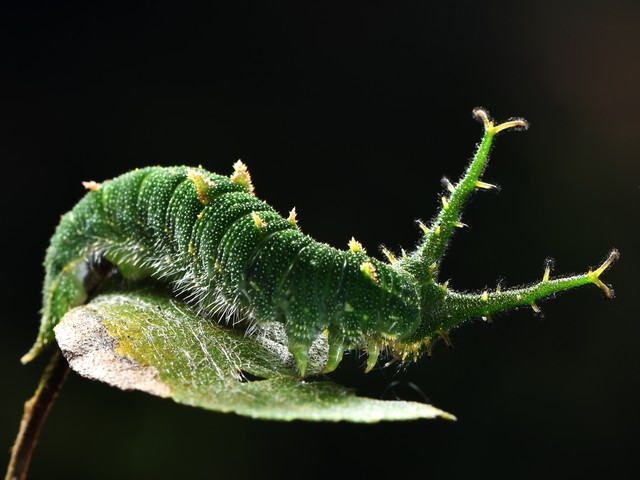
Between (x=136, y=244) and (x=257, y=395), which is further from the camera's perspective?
(x=136, y=244)

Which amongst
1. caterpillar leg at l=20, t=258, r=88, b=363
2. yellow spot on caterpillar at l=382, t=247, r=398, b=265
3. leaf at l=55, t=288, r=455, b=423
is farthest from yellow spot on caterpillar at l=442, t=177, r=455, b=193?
caterpillar leg at l=20, t=258, r=88, b=363

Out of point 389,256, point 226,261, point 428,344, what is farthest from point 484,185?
point 226,261

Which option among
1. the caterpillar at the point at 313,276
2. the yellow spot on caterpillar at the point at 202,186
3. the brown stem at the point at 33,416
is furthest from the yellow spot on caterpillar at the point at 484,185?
the brown stem at the point at 33,416

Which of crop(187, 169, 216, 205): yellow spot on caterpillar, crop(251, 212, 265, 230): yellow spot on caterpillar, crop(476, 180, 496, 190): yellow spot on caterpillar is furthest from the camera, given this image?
crop(187, 169, 216, 205): yellow spot on caterpillar

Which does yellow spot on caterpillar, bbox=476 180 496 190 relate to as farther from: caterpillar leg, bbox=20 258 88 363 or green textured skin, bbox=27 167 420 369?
caterpillar leg, bbox=20 258 88 363

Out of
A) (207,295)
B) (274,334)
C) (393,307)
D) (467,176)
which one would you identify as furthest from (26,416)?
(467,176)

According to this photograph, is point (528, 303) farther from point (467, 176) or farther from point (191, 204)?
point (191, 204)
